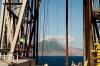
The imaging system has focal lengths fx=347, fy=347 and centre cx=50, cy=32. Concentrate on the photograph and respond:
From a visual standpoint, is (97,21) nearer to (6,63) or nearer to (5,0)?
(5,0)

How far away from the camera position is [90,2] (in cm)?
4178

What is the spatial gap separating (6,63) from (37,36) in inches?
921

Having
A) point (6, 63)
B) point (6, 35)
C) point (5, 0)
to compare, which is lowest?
point (6, 63)

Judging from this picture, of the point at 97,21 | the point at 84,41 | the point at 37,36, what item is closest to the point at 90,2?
the point at 84,41

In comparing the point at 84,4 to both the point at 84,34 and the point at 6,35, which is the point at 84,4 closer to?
the point at 84,34

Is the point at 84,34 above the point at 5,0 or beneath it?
beneath

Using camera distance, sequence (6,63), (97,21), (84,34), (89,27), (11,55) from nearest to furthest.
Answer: (6,63)
(11,55)
(89,27)
(84,34)
(97,21)

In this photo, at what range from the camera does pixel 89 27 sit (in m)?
40.0

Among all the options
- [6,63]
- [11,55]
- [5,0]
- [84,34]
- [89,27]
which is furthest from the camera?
[84,34]

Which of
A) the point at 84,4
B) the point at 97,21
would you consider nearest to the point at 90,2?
the point at 84,4

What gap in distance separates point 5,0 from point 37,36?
1515 centimetres

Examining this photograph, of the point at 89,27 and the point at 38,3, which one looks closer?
the point at 89,27

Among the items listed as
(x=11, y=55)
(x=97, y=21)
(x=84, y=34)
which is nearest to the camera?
(x=11, y=55)

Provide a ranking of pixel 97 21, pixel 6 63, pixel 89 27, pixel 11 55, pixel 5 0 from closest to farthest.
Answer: pixel 6 63 < pixel 11 55 < pixel 5 0 < pixel 89 27 < pixel 97 21
